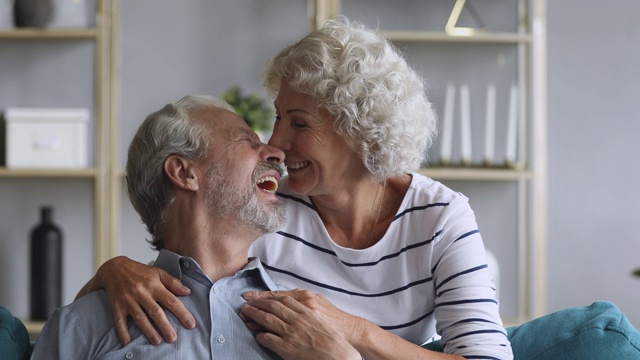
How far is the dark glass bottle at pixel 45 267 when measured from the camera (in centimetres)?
399

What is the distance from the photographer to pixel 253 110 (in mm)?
3994

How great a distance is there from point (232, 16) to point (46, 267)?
1443mm

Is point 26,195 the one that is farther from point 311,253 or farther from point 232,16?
point 311,253

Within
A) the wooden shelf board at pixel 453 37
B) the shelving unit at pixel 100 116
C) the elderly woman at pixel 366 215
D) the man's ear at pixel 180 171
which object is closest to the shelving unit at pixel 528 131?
the wooden shelf board at pixel 453 37

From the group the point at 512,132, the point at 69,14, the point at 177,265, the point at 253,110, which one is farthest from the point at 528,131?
the point at 177,265

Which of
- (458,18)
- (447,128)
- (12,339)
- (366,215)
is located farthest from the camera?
(458,18)

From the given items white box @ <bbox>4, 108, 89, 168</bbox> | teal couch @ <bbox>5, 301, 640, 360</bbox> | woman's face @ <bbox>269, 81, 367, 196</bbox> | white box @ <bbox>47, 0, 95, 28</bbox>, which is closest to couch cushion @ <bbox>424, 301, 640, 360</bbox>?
teal couch @ <bbox>5, 301, 640, 360</bbox>

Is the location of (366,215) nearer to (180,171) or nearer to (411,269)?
(411,269)

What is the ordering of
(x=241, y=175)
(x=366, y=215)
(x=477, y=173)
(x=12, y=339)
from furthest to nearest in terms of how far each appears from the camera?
1. (x=477, y=173)
2. (x=366, y=215)
3. (x=241, y=175)
4. (x=12, y=339)

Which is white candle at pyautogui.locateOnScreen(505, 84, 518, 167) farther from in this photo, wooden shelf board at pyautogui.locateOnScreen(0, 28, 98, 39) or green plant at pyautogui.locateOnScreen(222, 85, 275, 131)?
wooden shelf board at pyautogui.locateOnScreen(0, 28, 98, 39)

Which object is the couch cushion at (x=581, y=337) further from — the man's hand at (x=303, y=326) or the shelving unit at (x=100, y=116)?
the shelving unit at (x=100, y=116)

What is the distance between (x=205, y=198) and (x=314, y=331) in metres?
0.44

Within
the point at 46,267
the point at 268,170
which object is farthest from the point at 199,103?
the point at 46,267

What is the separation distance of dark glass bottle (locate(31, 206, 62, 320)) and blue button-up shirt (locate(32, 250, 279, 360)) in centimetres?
214
